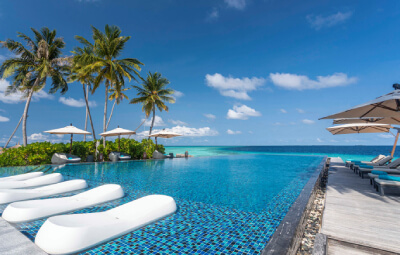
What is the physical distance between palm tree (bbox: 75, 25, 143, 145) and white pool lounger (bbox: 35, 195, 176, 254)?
522 inches

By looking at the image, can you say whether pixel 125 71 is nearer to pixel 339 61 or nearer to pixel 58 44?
pixel 58 44

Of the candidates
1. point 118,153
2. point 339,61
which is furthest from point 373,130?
point 339,61

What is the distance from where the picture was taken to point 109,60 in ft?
47.9

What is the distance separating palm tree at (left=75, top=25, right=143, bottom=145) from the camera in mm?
14430

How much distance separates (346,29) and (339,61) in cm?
566

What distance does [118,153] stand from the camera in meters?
12.6

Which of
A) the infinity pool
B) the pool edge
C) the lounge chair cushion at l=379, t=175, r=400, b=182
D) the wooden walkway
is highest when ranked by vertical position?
the lounge chair cushion at l=379, t=175, r=400, b=182

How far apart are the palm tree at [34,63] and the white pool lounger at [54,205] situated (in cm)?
1410

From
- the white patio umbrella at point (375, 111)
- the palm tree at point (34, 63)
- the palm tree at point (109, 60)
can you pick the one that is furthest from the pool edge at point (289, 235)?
the palm tree at point (34, 63)

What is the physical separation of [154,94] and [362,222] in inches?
804

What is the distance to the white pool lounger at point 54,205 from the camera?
310 centimetres

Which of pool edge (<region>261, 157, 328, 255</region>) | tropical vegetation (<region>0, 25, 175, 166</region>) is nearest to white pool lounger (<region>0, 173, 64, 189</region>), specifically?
tropical vegetation (<region>0, 25, 175, 166</region>)

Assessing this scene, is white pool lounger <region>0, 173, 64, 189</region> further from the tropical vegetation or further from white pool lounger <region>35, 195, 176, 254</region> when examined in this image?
the tropical vegetation

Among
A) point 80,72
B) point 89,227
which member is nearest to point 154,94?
point 80,72
